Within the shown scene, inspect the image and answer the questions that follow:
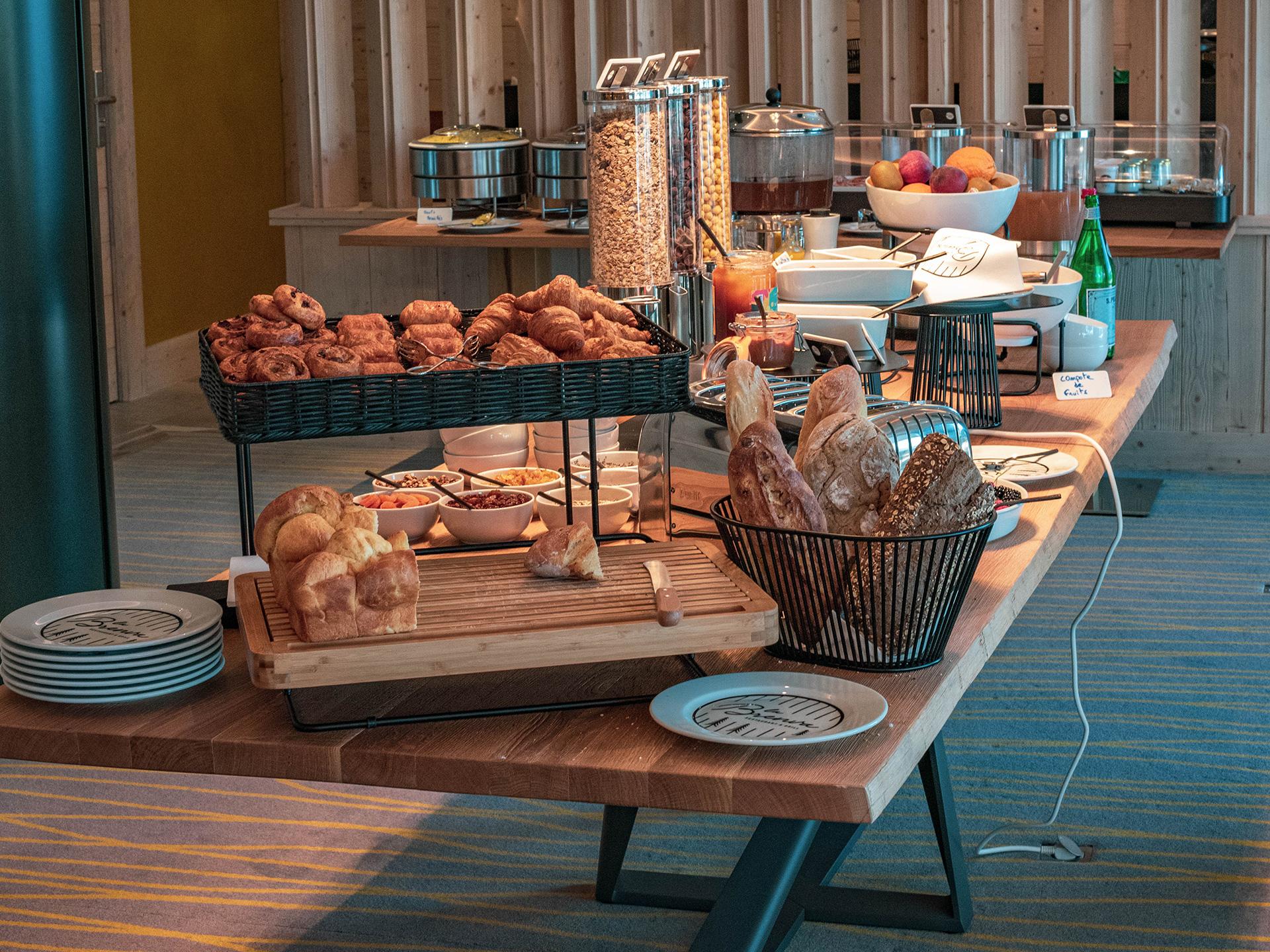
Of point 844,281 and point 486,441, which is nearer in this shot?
point 486,441

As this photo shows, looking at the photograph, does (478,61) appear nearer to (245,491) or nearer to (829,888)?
(829,888)

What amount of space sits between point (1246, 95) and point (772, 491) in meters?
4.14

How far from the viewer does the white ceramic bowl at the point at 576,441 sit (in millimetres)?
2332

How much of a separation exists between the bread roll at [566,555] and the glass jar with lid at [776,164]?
1947mm

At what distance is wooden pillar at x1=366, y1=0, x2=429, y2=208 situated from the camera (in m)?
5.70

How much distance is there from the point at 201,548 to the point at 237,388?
3.09 m

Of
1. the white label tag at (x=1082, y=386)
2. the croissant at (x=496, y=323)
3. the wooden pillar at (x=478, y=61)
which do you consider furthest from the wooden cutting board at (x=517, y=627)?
the wooden pillar at (x=478, y=61)

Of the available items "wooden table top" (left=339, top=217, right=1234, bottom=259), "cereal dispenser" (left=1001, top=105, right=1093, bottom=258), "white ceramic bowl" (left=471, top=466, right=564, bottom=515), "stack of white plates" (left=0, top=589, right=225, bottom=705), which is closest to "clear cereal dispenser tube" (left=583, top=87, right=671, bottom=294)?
"white ceramic bowl" (left=471, top=466, right=564, bottom=515)

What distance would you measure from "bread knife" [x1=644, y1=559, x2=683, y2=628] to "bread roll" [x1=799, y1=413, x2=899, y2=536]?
7.2 inches

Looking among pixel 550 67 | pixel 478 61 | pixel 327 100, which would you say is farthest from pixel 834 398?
pixel 327 100

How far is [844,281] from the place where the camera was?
2.55 meters

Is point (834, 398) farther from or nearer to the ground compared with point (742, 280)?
nearer to the ground

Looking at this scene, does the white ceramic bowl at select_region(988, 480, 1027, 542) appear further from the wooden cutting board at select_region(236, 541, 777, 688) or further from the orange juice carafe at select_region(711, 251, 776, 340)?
the orange juice carafe at select_region(711, 251, 776, 340)

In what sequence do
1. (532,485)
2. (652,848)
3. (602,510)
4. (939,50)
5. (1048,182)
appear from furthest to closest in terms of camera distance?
(939,50) → (1048,182) → (652,848) → (532,485) → (602,510)
